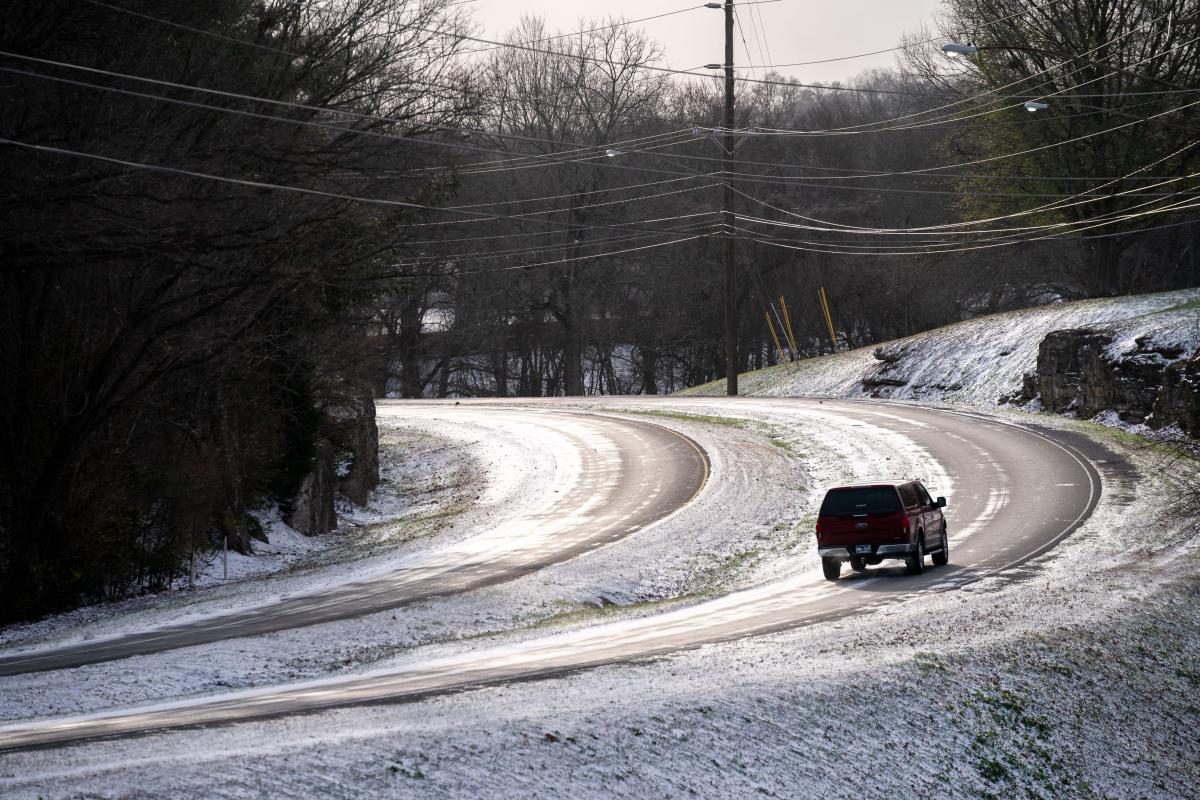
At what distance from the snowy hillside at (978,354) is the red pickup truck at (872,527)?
2181 centimetres

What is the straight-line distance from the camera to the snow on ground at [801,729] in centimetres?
988

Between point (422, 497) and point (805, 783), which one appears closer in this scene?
point (805, 783)

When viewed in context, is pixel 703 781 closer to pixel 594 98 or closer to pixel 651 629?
pixel 651 629

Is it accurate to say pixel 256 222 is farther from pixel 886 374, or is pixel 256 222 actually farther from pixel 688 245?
pixel 688 245

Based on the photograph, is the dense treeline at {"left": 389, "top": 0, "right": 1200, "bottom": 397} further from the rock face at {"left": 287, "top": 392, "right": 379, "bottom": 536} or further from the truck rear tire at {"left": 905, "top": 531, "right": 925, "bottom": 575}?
the truck rear tire at {"left": 905, "top": 531, "right": 925, "bottom": 575}

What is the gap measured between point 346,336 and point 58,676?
18.4 metres

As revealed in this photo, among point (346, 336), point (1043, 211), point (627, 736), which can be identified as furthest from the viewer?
point (1043, 211)

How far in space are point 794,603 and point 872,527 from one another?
103 inches

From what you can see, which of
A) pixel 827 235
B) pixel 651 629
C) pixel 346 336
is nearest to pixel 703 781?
pixel 651 629

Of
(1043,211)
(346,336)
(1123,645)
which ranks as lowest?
(1123,645)

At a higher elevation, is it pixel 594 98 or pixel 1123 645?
pixel 594 98

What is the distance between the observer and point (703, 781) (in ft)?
35.8

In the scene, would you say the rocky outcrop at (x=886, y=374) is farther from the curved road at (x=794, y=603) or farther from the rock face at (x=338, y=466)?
the rock face at (x=338, y=466)

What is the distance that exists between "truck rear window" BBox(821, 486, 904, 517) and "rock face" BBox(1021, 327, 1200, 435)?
15423mm
